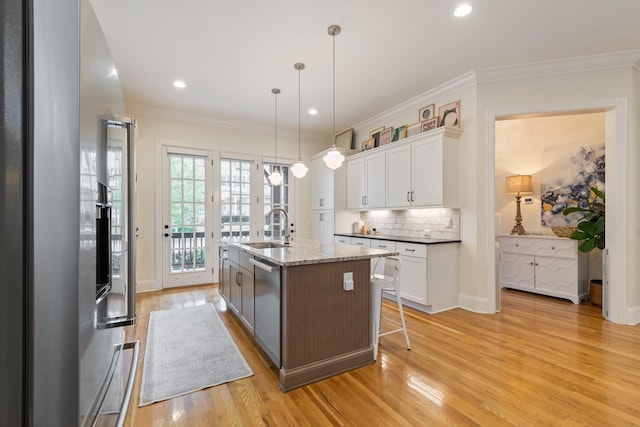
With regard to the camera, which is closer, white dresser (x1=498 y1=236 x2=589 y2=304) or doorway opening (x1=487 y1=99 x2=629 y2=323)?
doorway opening (x1=487 y1=99 x2=629 y2=323)

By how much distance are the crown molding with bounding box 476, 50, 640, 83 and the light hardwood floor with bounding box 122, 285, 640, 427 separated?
289 cm

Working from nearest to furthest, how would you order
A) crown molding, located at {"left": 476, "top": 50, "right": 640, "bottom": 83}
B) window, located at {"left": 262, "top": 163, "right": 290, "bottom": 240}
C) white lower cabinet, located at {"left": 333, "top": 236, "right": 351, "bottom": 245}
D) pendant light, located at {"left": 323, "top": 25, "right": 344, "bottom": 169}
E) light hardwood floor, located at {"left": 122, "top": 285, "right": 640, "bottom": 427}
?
1. light hardwood floor, located at {"left": 122, "top": 285, "right": 640, "bottom": 427}
2. pendant light, located at {"left": 323, "top": 25, "right": 344, "bottom": 169}
3. crown molding, located at {"left": 476, "top": 50, "right": 640, "bottom": 83}
4. white lower cabinet, located at {"left": 333, "top": 236, "right": 351, "bottom": 245}
5. window, located at {"left": 262, "top": 163, "right": 290, "bottom": 240}

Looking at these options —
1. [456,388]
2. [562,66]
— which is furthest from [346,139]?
[456,388]

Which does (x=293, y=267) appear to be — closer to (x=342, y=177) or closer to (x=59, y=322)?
(x=59, y=322)

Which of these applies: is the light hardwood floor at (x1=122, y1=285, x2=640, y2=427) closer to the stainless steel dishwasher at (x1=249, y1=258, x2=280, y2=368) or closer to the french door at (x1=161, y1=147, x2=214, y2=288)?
the stainless steel dishwasher at (x1=249, y1=258, x2=280, y2=368)

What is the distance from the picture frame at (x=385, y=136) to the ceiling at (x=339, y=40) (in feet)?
2.65

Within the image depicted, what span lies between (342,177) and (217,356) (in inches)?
152

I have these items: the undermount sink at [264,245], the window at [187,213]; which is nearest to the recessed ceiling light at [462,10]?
the undermount sink at [264,245]

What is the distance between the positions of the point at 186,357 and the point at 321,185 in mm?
3995

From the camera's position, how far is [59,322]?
0.54 m

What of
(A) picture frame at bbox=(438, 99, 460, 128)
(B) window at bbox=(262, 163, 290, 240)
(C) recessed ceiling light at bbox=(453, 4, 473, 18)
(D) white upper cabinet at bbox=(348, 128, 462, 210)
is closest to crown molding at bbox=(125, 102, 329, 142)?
(B) window at bbox=(262, 163, 290, 240)

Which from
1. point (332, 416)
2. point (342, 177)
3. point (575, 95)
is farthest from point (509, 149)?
point (332, 416)

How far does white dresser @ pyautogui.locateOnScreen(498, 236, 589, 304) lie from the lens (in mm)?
4160

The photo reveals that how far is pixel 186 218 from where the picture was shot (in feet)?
16.8
